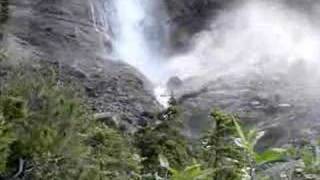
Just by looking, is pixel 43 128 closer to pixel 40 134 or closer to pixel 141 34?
pixel 40 134

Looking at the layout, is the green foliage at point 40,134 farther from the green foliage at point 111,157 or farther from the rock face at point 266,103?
the rock face at point 266,103

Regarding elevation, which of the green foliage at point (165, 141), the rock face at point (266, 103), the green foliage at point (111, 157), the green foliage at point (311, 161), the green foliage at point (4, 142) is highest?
the rock face at point (266, 103)

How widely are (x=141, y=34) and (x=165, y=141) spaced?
2164 centimetres

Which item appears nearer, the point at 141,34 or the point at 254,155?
the point at 254,155

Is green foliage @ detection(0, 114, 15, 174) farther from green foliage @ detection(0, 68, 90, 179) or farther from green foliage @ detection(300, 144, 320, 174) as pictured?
green foliage @ detection(300, 144, 320, 174)

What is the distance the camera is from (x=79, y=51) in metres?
21.5

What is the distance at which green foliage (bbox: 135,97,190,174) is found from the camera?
10.5 metres

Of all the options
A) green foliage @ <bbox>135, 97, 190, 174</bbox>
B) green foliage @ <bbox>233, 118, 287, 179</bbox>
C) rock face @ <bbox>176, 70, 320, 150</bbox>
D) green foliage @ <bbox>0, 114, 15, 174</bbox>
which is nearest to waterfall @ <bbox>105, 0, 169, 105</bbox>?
rock face @ <bbox>176, 70, 320, 150</bbox>

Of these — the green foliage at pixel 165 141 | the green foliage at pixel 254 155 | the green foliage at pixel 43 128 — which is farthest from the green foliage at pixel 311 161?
the green foliage at pixel 165 141

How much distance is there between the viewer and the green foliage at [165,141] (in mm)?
10500

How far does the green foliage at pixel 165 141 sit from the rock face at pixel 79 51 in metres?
4.79

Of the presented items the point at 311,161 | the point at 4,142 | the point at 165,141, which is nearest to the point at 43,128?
the point at 4,142

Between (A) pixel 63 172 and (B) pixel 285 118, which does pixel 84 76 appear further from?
(A) pixel 63 172

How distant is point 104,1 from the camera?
28578 millimetres
